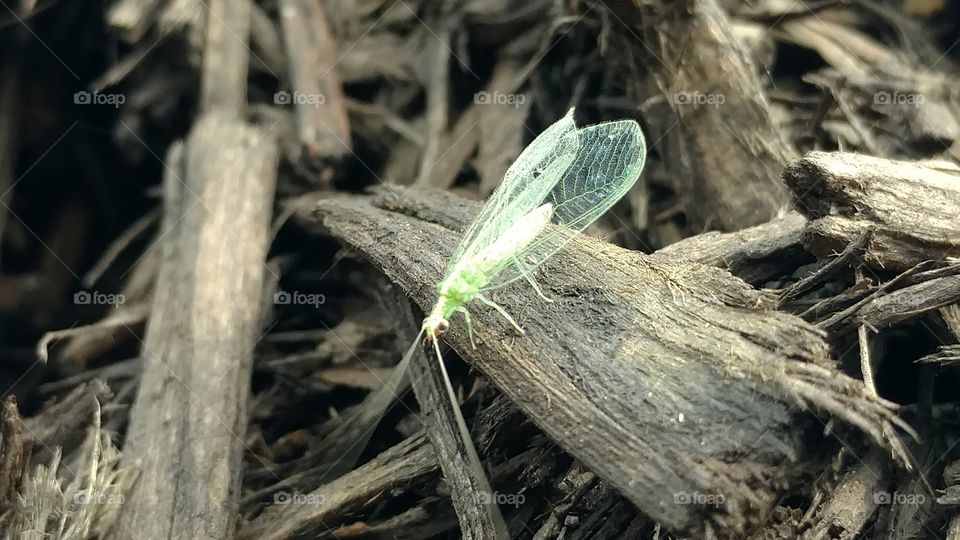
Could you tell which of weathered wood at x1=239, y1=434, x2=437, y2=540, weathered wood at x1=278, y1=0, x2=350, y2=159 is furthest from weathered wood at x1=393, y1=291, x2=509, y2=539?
weathered wood at x1=278, y1=0, x2=350, y2=159

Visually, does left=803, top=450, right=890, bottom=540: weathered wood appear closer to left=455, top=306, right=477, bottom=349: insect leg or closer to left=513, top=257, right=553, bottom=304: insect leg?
left=513, top=257, right=553, bottom=304: insect leg

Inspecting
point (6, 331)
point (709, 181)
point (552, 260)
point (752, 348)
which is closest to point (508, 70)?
point (709, 181)

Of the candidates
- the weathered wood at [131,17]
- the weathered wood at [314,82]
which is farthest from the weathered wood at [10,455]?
the weathered wood at [131,17]

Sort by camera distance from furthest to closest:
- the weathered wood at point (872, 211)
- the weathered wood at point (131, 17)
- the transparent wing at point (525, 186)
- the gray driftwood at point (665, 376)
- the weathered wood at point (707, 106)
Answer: the weathered wood at point (131, 17), the weathered wood at point (707, 106), the transparent wing at point (525, 186), the weathered wood at point (872, 211), the gray driftwood at point (665, 376)

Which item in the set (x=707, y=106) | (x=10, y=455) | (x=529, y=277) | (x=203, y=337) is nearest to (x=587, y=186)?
(x=529, y=277)

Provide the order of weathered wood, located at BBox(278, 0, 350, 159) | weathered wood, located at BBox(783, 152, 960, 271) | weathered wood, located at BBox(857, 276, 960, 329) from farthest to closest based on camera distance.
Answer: weathered wood, located at BBox(278, 0, 350, 159)
weathered wood, located at BBox(783, 152, 960, 271)
weathered wood, located at BBox(857, 276, 960, 329)

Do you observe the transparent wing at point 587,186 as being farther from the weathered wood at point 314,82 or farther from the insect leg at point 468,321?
the weathered wood at point 314,82

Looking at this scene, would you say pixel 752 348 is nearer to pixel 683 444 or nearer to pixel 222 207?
pixel 683 444
